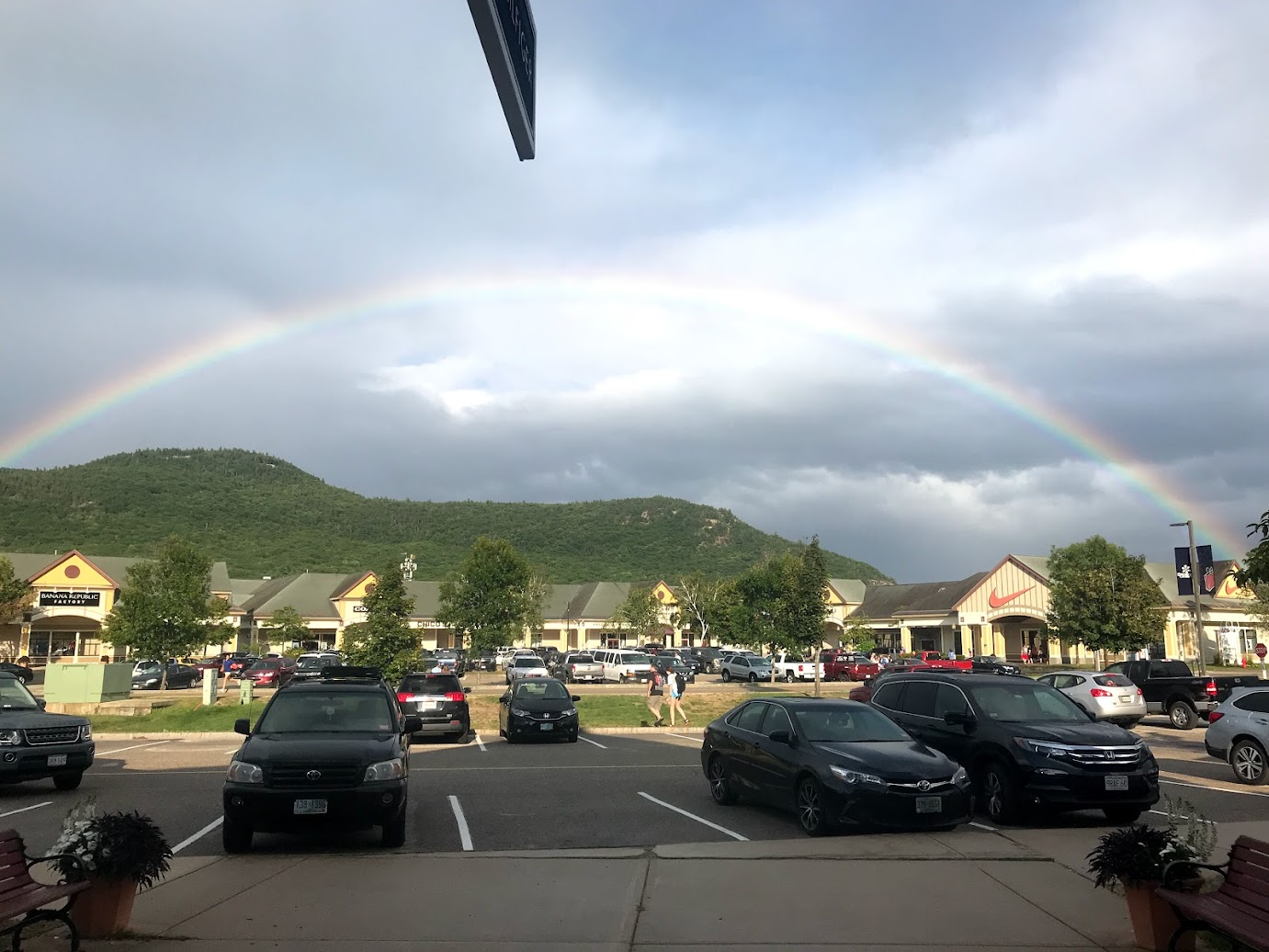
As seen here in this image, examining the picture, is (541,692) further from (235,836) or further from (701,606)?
(701,606)

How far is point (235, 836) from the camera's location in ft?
31.1

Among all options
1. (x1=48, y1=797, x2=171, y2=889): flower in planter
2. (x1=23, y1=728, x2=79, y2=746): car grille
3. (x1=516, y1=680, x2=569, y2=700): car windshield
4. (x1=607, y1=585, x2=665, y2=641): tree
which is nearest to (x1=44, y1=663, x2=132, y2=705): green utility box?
(x1=516, y1=680, x2=569, y2=700): car windshield

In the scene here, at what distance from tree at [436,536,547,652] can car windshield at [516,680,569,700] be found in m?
26.5

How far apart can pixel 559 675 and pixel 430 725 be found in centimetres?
2959

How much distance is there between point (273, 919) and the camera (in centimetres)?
716

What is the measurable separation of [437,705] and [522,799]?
9743mm

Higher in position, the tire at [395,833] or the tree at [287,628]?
the tree at [287,628]

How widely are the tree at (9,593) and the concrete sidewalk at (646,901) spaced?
5153 centimetres

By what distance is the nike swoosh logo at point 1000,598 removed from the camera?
67438mm

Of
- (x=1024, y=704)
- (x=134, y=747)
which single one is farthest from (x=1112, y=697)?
(x=134, y=747)

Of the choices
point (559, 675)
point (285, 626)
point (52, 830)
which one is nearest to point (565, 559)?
point (285, 626)

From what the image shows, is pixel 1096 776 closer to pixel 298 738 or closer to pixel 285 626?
pixel 298 738

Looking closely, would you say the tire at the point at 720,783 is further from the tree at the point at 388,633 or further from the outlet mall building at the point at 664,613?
the outlet mall building at the point at 664,613

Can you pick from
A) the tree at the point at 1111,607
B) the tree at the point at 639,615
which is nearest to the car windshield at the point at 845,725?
the tree at the point at 1111,607
